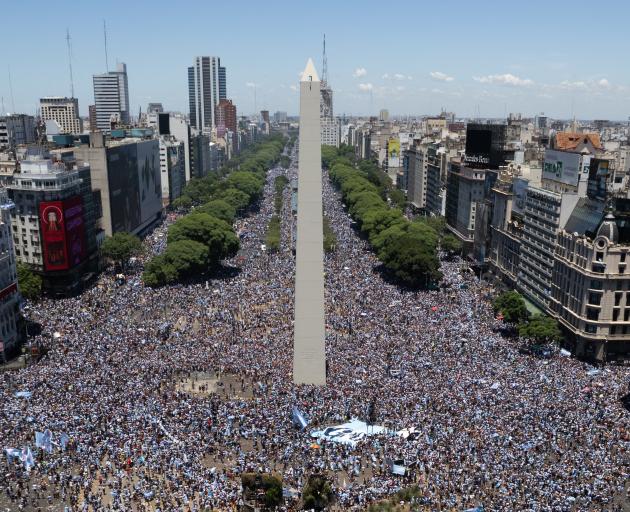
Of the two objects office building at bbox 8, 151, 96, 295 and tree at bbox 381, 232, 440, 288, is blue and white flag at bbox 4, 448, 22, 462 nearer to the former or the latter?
office building at bbox 8, 151, 96, 295

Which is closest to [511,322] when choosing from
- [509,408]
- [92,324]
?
[509,408]

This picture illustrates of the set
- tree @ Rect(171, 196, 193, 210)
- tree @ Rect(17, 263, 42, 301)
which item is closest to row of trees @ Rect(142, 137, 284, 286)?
tree @ Rect(17, 263, 42, 301)

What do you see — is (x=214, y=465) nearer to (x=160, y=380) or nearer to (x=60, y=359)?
(x=160, y=380)

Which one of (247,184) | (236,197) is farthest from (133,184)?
(247,184)

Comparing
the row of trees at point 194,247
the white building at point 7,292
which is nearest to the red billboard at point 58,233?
the row of trees at point 194,247

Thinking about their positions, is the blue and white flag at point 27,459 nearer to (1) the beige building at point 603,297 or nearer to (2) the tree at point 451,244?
(1) the beige building at point 603,297
